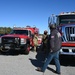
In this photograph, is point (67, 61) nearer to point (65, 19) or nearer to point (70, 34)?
point (70, 34)

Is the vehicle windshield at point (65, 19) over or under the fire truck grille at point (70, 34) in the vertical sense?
over

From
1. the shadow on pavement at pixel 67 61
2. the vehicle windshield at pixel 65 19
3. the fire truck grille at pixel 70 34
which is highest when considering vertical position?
the vehicle windshield at pixel 65 19

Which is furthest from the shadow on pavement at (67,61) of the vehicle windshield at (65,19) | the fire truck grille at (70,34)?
the vehicle windshield at (65,19)

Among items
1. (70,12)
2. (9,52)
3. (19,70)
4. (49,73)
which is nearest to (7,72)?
(19,70)

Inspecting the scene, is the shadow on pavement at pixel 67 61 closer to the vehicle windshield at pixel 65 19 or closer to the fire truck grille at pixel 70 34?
the fire truck grille at pixel 70 34

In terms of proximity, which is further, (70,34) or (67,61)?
(67,61)

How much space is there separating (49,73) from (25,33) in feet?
29.2

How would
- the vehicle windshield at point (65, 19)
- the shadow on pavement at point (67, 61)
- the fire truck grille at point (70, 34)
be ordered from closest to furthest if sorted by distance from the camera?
the fire truck grille at point (70, 34)
the shadow on pavement at point (67, 61)
the vehicle windshield at point (65, 19)

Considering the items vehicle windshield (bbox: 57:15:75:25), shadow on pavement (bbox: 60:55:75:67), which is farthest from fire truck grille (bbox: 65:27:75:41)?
vehicle windshield (bbox: 57:15:75:25)

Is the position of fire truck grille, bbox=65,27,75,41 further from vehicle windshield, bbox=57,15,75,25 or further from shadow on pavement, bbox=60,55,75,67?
vehicle windshield, bbox=57,15,75,25

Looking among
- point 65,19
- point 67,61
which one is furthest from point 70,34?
point 65,19

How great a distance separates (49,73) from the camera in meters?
9.45

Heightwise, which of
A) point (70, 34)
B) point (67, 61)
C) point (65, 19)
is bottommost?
point (67, 61)

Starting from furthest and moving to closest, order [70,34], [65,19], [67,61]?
1. [65,19]
2. [67,61]
3. [70,34]
